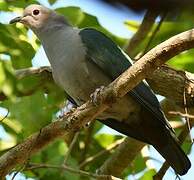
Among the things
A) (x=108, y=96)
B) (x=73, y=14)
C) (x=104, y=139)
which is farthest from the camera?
(x=104, y=139)

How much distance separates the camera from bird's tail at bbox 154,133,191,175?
2.85 metres

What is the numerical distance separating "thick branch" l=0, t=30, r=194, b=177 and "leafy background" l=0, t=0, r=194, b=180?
0.31 m

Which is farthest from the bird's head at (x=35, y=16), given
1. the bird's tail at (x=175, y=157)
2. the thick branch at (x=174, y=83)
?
the bird's tail at (x=175, y=157)

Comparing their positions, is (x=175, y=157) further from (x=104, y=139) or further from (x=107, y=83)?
(x=104, y=139)

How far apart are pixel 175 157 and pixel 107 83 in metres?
0.65

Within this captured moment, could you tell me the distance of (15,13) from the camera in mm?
3484

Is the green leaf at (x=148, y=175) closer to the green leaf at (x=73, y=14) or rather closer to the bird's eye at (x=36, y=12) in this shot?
the green leaf at (x=73, y=14)

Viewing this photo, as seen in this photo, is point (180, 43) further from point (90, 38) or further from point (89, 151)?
point (89, 151)

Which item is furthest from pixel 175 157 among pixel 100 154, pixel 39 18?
pixel 39 18

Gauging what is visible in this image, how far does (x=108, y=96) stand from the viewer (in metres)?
1.97

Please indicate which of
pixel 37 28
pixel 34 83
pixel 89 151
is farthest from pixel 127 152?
pixel 37 28

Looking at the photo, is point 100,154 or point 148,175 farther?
point 100,154

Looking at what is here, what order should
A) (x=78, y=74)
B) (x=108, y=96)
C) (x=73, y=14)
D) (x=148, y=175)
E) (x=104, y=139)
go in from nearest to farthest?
(x=108, y=96) < (x=78, y=74) < (x=148, y=175) < (x=73, y=14) < (x=104, y=139)

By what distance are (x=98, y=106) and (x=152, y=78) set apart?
99 centimetres
